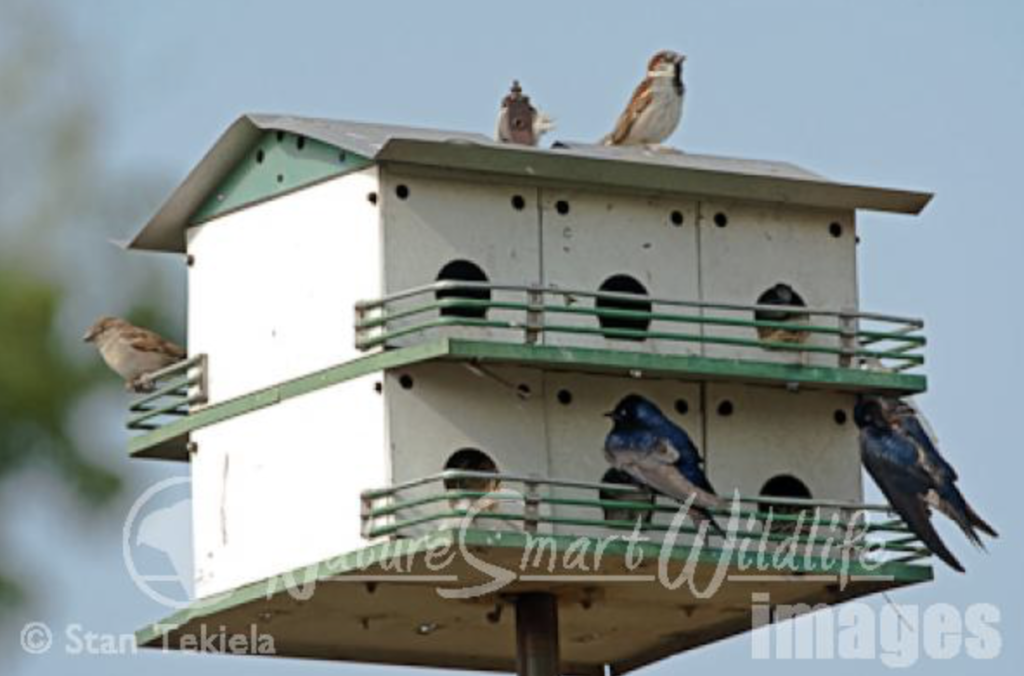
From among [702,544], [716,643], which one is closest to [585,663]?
[716,643]

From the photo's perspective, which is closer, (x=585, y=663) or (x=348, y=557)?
(x=348, y=557)

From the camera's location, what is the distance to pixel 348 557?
16.7 metres

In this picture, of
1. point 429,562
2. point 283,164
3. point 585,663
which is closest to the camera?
point 429,562

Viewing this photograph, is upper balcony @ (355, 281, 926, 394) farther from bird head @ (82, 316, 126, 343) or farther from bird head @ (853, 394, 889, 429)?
bird head @ (82, 316, 126, 343)

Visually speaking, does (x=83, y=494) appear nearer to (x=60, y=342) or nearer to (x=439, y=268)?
(x=60, y=342)

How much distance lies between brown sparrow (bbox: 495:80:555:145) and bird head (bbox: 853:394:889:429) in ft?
6.03

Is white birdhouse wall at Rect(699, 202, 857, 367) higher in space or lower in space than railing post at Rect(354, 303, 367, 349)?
higher

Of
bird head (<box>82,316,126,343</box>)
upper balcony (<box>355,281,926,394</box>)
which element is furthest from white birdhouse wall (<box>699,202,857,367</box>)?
bird head (<box>82,316,126,343</box>)

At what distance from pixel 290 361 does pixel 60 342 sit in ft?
7.84

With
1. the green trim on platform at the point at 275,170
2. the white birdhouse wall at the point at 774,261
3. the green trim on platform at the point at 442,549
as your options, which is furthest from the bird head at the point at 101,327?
the white birdhouse wall at the point at 774,261

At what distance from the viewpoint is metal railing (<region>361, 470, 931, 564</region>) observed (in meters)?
16.6

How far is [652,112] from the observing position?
18594mm

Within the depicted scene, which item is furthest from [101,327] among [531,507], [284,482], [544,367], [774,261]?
[774,261]

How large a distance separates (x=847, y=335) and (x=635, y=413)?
46.8 inches
